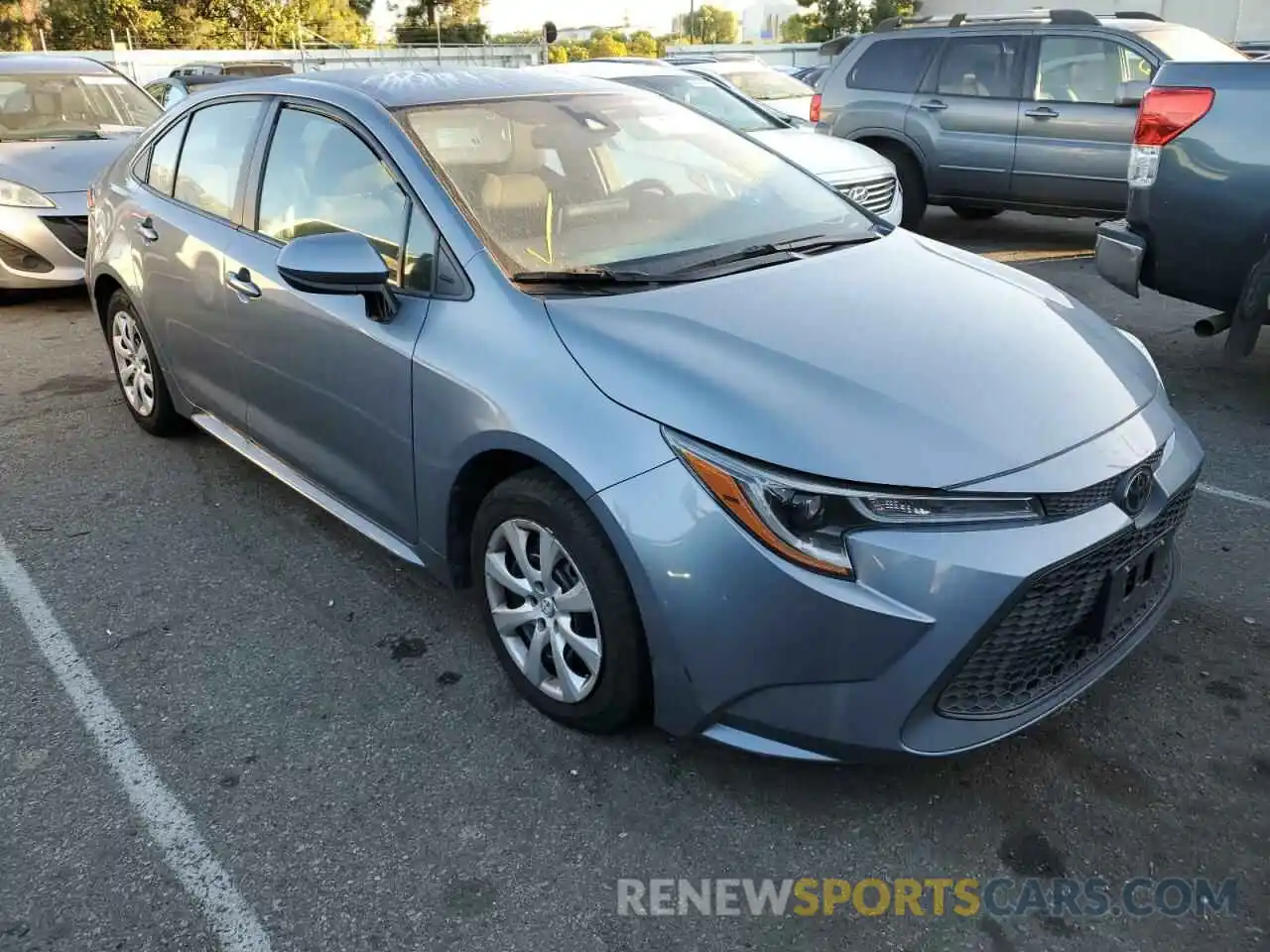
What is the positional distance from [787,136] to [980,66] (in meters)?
2.10

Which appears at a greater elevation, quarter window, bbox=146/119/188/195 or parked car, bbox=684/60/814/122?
parked car, bbox=684/60/814/122

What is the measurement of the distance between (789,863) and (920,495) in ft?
2.91

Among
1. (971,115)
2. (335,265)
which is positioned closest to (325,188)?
(335,265)

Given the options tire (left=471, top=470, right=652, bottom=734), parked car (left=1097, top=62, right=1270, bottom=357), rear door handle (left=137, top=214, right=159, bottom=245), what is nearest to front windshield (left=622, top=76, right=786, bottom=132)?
parked car (left=1097, top=62, right=1270, bottom=357)

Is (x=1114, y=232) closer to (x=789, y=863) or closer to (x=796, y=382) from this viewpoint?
(x=796, y=382)

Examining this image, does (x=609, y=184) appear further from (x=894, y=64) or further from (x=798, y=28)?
(x=798, y=28)

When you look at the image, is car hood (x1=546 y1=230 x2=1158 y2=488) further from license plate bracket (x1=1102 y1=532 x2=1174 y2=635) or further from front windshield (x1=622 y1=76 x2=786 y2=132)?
front windshield (x1=622 y1=76 x2=786 y2=132)

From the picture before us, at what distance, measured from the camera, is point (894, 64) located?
365 inches

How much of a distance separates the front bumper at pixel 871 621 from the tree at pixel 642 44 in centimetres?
5229

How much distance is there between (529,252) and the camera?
296cm

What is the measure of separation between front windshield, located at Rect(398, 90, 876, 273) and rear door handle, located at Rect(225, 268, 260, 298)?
83 centimetres

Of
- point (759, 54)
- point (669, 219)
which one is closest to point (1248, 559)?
point (669, 219)

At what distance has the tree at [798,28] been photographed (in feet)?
153

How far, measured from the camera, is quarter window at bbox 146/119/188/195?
14.3 ft
